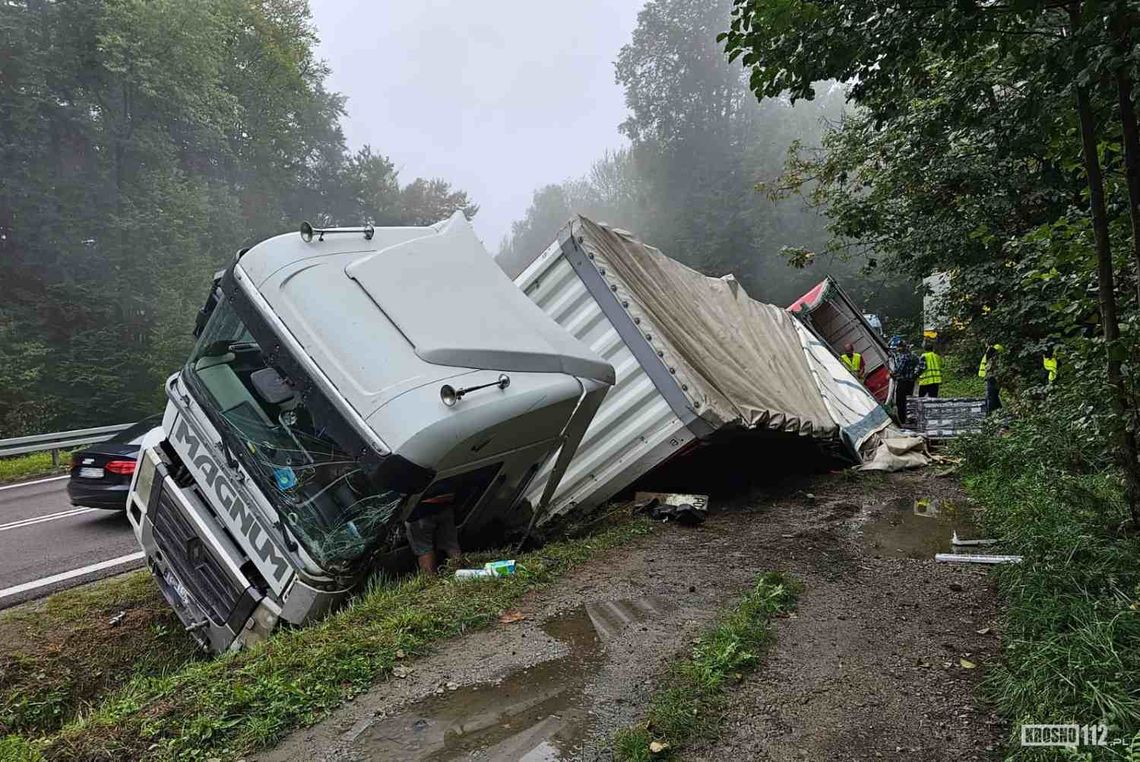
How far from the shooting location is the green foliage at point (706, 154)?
136 ft

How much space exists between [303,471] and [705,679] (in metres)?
2.15

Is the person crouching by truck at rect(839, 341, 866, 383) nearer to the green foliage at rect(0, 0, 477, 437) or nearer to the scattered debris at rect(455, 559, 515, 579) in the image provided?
the scattered debris at rect(455, 559, 515, 579)

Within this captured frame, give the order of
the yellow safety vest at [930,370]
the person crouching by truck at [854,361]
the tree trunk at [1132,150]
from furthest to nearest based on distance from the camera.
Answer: the person crouching by truck at [854,361]
the yellow safety vest at [930,370]
the tree trunk at [1132,150]

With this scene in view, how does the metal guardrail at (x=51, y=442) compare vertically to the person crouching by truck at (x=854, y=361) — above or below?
above

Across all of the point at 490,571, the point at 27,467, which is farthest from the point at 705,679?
the point at 27,467

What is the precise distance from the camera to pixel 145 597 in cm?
481

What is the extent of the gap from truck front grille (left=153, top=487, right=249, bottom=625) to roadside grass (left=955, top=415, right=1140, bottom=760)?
11.0 feet

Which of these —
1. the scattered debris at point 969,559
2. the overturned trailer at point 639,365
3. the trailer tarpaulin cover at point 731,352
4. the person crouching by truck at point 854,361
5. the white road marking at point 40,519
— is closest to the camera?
the scattered debris at point 969,559

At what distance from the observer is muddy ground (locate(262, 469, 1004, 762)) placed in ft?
7.98

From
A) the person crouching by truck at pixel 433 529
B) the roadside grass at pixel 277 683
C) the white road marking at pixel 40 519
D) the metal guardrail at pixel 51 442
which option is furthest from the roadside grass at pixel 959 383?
the metal guardrail at pixel 51 442

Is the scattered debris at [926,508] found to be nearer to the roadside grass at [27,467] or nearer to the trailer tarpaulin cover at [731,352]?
the trailer tarpaulin cover at [731,352]

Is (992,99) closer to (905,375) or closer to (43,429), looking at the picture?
(905,375)

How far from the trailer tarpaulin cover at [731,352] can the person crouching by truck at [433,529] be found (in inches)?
82.9

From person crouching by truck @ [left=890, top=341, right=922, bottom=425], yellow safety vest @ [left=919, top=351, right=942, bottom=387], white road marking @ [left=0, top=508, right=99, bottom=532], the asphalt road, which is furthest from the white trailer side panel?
yellow safety vest @ [left=919, top=351, right=942, bottom=387]
